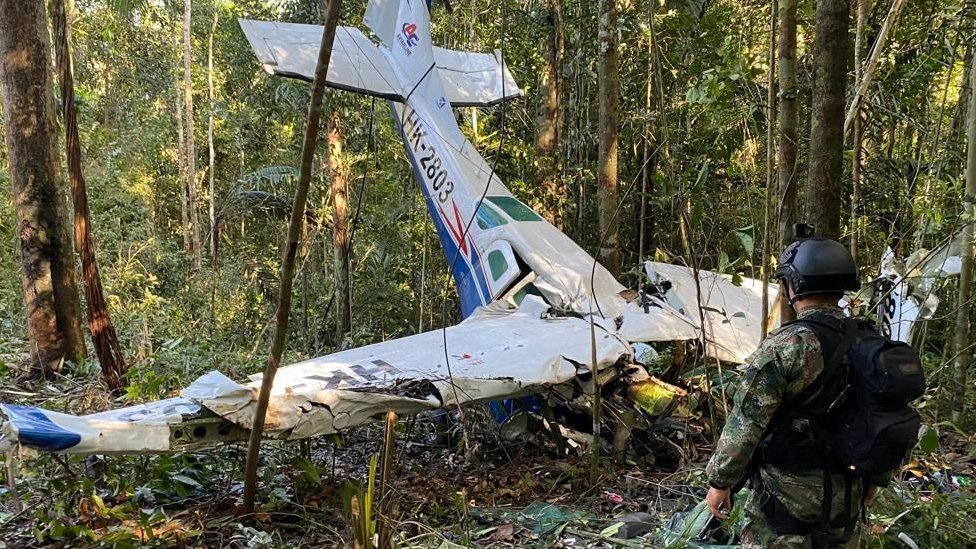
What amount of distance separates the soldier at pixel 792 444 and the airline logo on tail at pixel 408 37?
6898mm

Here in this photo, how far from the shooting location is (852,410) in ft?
7.59

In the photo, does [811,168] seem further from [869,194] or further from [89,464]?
[869,194]

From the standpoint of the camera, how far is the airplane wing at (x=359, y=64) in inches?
279

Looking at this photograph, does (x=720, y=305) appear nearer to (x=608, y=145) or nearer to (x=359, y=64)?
(x=608, y=145)

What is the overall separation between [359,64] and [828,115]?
19.8 feet

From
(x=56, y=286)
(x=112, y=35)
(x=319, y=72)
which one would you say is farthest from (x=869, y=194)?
(x=112, y=35)

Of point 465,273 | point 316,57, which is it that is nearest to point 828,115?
point 465,273

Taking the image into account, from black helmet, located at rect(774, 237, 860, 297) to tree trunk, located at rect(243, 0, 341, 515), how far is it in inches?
87.7

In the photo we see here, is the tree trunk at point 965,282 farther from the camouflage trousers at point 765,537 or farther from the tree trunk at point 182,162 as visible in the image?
the tree trunk at point 182,162

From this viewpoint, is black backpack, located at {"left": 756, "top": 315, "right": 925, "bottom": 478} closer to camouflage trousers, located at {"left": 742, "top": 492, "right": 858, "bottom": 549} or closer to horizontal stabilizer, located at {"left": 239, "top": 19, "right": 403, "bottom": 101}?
camouflage trousers, located at {"left": 742, "top": 492, "right": 858, "bottom": 549}

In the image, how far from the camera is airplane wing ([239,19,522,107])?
279 inches

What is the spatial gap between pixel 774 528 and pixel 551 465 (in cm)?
288

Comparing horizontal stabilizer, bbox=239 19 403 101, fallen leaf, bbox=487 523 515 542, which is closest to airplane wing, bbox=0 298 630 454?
fallen leaf, bbox=487 523 515 542

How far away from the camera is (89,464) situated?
4398 millimetres
